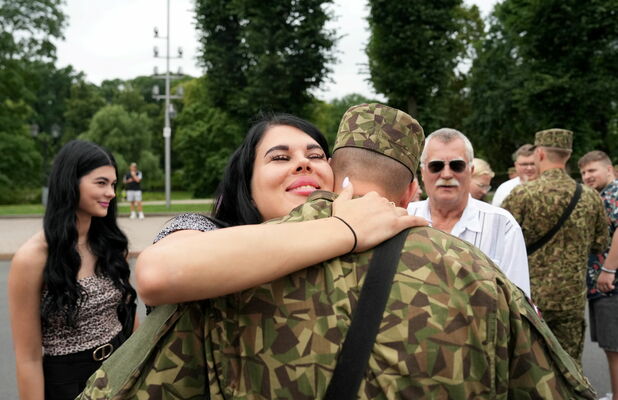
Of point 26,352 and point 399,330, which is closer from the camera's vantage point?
point 399,330

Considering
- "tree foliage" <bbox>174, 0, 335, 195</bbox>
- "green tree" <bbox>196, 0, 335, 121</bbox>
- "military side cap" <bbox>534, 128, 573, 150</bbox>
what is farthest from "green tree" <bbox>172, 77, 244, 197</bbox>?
"military side cap" <bbox>534, 128, 573, 150</bbox>

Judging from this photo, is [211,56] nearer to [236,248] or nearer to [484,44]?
[484,44]

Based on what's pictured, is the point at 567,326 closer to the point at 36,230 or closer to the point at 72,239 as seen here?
the point at 72,239

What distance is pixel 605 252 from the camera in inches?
192

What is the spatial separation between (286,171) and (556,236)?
10.1ft

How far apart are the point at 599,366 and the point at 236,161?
513 cm

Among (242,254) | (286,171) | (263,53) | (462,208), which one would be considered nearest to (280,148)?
(286,171)

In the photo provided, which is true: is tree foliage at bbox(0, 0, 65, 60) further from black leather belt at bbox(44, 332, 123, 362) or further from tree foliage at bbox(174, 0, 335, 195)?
black leather belt at bbox(44, 332, 123, 362)

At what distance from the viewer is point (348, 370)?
127 cm

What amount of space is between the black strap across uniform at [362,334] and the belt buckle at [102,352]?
5.72 feet

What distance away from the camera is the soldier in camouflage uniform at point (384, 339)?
128cm

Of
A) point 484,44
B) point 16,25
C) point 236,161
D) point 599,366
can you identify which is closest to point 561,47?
point 484,44

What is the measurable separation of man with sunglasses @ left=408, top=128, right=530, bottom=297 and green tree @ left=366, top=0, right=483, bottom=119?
73.4ft

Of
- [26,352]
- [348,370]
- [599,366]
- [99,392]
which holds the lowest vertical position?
[599,366]
